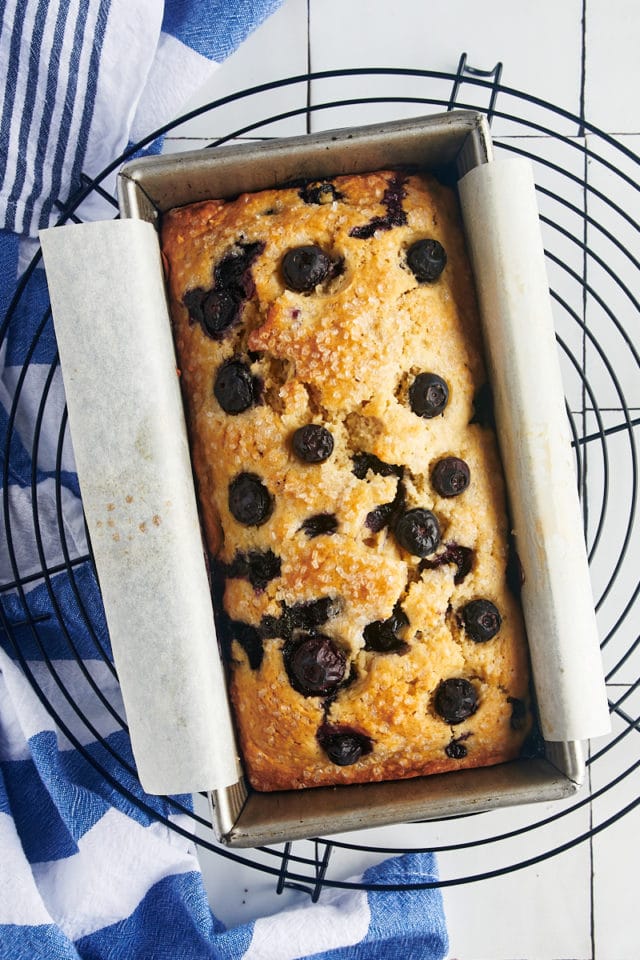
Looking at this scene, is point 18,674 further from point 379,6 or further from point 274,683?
point 379,6

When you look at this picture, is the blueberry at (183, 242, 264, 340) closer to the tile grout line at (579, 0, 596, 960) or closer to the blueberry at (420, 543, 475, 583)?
the blueberry at (420, 543, 475, 583)

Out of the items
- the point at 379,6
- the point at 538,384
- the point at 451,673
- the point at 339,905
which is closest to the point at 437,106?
the point at 379,6

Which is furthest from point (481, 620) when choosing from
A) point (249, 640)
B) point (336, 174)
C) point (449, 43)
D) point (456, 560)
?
point (449, 43)

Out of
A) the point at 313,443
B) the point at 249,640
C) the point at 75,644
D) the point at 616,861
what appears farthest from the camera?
the point at 616,861

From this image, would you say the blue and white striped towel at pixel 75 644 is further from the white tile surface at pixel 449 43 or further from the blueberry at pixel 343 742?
the blueberry at pixel 343 742

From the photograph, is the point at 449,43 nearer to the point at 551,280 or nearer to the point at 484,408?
the point at 551,280

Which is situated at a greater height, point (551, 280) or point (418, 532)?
point (551, 280)

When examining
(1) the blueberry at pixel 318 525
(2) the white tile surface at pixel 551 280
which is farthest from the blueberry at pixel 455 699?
(2) the white tile surface at pixel 551 280
